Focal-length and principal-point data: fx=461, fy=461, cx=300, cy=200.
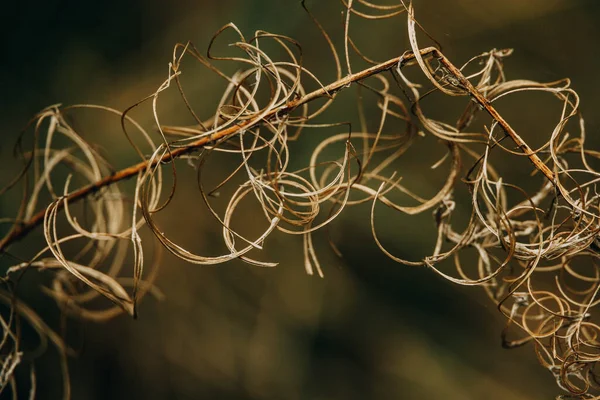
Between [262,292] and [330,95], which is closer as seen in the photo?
[330,95]

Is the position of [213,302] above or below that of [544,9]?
below

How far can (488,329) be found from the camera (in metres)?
0.46

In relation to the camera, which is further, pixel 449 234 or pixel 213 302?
pixel 213 302

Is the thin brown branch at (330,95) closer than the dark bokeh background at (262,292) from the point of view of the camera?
Yes

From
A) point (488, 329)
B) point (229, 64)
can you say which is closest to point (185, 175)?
point (229, 64)

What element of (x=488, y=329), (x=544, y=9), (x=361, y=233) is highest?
(x=544, y=9)

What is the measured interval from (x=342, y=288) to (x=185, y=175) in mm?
209

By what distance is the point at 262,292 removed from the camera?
49 centimetres

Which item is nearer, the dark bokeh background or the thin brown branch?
the thin brown branch

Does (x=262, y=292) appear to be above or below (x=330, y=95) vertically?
below

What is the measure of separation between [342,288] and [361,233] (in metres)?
0.06

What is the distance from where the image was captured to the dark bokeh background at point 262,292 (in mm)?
465

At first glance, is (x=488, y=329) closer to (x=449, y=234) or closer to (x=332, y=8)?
(x=449, y=234)

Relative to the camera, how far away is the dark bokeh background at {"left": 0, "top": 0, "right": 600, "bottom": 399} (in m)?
0.46
